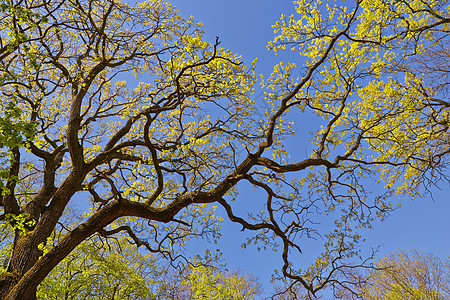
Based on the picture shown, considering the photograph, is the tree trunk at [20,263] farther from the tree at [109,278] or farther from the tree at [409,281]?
the tree at [409,281]

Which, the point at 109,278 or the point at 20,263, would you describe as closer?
the point at 20,263

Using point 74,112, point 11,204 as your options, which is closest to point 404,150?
point 74,112

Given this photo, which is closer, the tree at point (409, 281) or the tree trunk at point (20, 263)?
the tree trunk at point (20, 263)

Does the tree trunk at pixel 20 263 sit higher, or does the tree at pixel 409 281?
the tree at pixel 409 281

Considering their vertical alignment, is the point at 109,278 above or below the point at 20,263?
above

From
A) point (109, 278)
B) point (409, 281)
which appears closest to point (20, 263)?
point (109, 278)

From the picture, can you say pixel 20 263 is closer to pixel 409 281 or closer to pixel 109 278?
pixel 109 278

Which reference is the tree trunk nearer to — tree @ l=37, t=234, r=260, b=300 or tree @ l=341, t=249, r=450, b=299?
tree @ l=37, t=234, r=260, b=300

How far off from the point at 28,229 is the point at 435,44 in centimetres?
978

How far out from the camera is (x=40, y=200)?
7336 millimetres

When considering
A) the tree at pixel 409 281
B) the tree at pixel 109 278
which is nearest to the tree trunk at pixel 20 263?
→ the tree at pixel 109 278

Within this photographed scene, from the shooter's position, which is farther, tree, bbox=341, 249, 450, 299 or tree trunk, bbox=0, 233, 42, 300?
tree, bbox=341, 249, 450, 299

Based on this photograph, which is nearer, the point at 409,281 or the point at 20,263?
the point at 20,263

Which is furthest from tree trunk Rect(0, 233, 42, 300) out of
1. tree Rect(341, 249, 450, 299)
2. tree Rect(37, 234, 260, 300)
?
tree Rect(341, 249, 450, 299)
